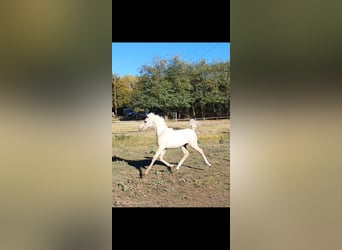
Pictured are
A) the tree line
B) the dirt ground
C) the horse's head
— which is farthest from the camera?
the horse's head

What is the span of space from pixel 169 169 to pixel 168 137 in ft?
1.53

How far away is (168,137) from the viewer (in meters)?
4.45

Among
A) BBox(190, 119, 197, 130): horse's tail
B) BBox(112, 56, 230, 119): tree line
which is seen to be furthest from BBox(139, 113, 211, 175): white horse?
BBox(112, 56, 230, 119): tree line

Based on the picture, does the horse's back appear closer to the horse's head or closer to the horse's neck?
the horse's neck

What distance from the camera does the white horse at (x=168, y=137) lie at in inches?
176

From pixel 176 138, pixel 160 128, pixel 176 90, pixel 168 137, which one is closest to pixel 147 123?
pixel 160 128

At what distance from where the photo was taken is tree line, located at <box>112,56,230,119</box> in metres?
4.45

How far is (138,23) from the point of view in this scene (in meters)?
2.88

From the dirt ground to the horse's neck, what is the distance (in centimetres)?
9
